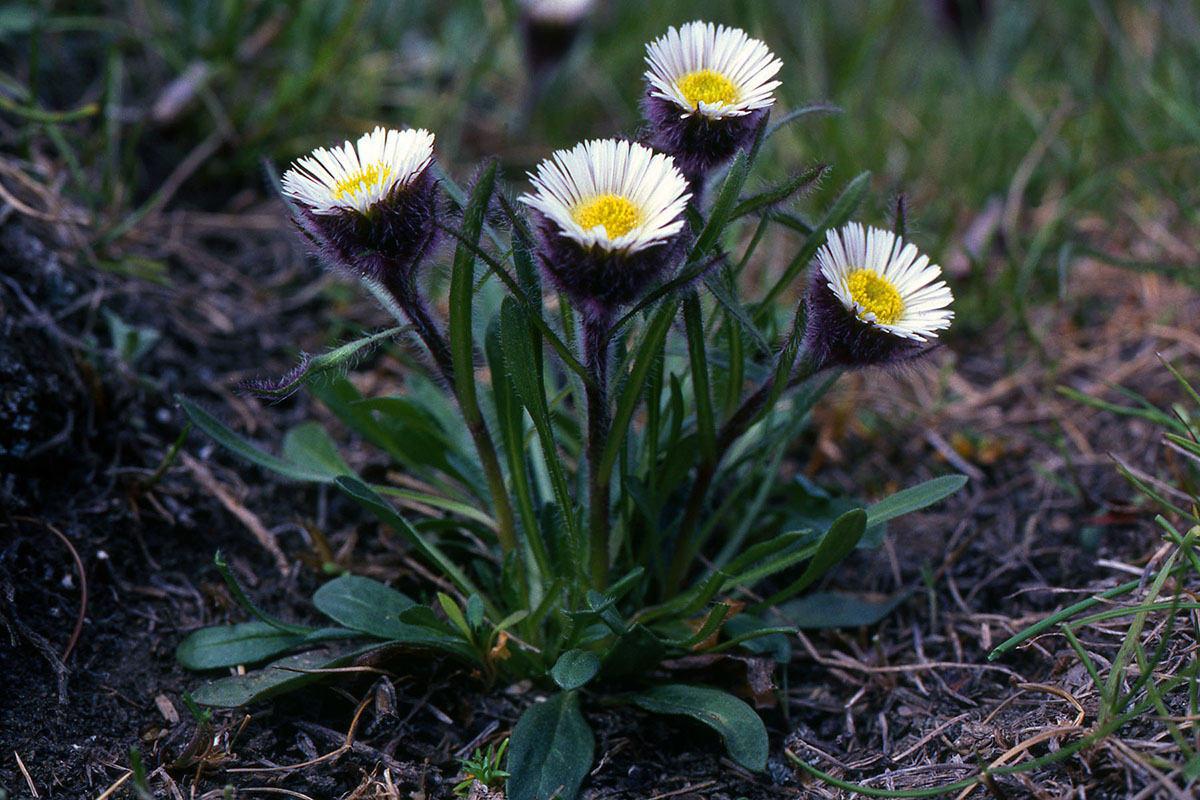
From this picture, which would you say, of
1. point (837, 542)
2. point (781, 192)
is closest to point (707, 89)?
point (781, 192)

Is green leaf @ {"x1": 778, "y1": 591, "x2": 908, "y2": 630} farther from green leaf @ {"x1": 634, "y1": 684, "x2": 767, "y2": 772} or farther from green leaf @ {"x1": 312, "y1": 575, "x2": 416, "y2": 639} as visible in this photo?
green leaf @ {"x1": 312, "y1": 575, "x2": 416, "y2": 639}

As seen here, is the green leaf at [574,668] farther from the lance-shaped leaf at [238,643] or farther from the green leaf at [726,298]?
the green leaf at [726,298]

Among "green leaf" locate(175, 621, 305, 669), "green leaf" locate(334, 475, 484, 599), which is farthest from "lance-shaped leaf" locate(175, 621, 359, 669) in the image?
"green leaf" locate(334, 475, 484, 599)

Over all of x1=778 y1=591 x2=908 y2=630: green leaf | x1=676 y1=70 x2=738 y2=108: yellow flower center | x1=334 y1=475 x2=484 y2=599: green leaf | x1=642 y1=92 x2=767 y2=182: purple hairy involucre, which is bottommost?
x1=778 y1=591 x2=908 y2=630: green leaf

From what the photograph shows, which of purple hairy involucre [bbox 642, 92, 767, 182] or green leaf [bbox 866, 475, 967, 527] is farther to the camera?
green leaf [bbox 866, 475, 967, 527]

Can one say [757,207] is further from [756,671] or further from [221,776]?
[221,776]

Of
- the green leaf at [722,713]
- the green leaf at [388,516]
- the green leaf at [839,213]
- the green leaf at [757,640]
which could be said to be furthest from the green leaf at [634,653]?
the green leaf at [839,213]
